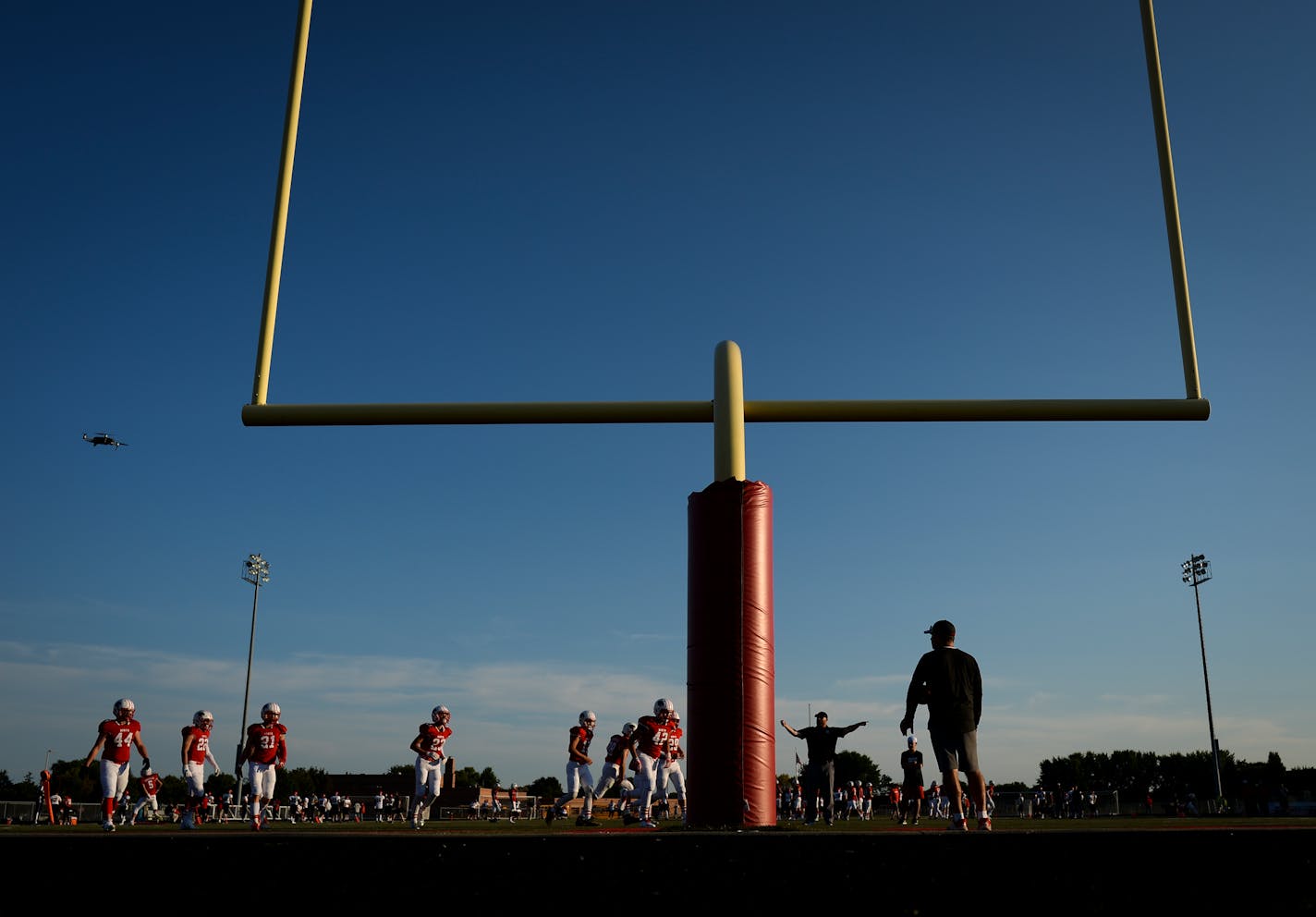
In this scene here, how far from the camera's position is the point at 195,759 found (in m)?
13.9

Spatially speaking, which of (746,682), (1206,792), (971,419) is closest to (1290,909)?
(746,682)

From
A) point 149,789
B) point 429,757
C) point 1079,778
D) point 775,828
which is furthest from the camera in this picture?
point 1079,778

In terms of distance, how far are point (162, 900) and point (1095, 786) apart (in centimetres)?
10290

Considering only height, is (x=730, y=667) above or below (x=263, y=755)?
above

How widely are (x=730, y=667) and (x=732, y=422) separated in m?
1.95

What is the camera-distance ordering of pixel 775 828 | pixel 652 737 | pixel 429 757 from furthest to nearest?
pixel 429 757
pixel 652 737
pixel 775 828

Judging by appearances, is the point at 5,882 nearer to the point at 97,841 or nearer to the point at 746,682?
the point at 97,841

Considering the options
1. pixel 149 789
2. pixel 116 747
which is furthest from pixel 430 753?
pixel 149 789

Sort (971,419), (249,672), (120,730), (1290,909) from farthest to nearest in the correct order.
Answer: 1. (249,672)
2. (120,730)
3. (971,419)
4. (1290,909)

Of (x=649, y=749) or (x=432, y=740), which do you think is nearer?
(x=649, y=749)

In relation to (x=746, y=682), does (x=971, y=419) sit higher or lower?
higher

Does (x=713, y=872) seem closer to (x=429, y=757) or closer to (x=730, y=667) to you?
(x=730, y=667)

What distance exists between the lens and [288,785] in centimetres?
9312

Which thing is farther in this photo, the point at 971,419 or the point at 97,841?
the point at 971,419
